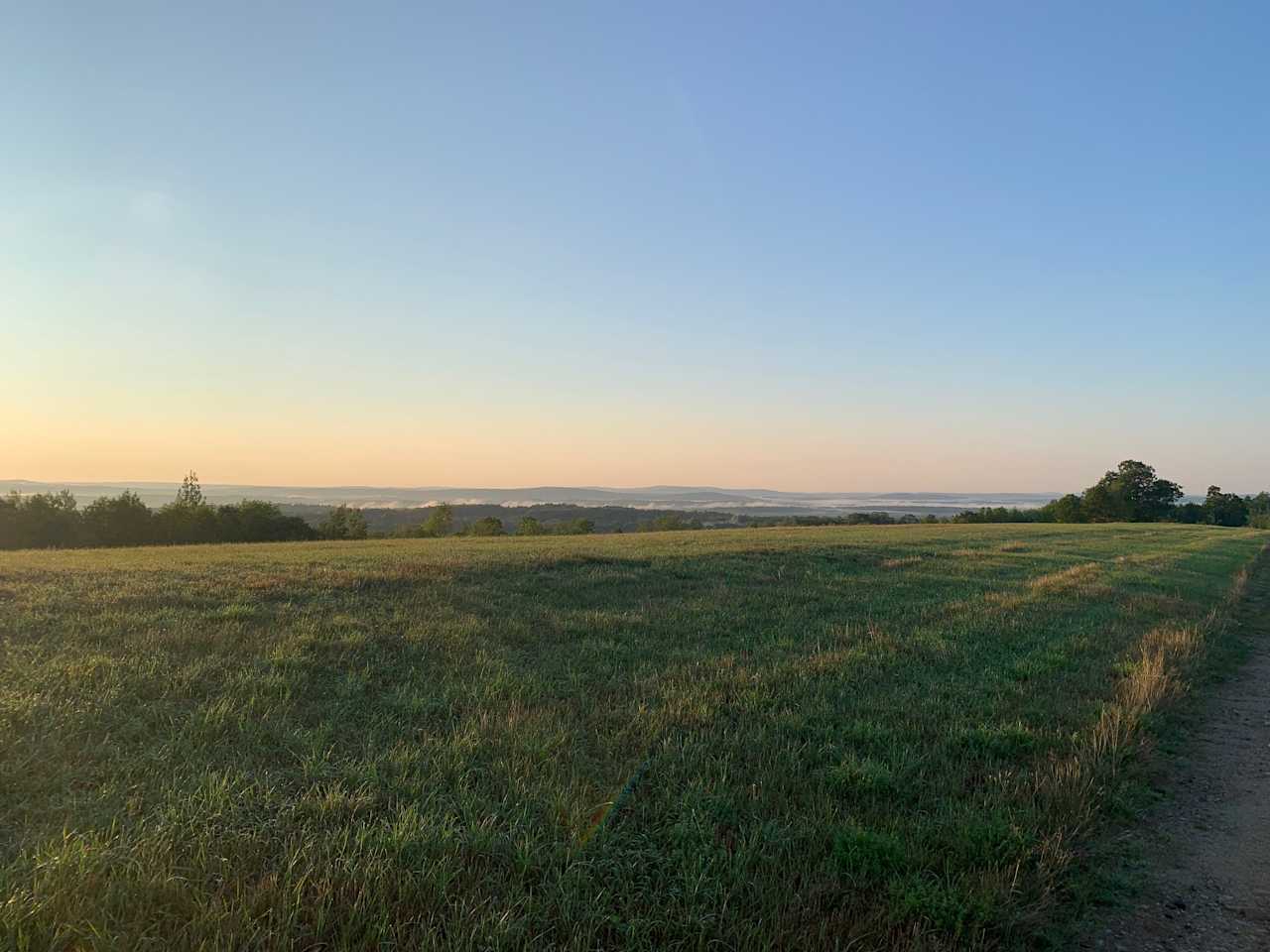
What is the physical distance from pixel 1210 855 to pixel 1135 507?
14192 cm

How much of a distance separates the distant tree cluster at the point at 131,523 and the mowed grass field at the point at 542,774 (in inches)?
2011

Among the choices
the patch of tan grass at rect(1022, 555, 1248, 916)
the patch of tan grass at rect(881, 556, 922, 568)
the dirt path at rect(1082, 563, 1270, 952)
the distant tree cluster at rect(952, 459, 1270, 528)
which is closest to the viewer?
the dirt path at rect(1082, 563, 1270, 952)

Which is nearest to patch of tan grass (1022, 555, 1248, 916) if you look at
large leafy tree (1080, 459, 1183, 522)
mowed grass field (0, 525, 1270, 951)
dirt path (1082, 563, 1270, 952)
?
mowed grass field (0, 525, 1270, 951)

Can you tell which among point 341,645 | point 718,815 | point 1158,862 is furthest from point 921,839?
point 341,645

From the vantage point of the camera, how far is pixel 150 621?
1069 cm

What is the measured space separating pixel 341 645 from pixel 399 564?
10.6m

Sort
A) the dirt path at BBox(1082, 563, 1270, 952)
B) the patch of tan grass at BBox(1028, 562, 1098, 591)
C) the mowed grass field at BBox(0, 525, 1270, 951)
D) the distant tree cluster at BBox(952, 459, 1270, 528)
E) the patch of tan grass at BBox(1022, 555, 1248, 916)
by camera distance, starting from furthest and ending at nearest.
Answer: the distant tree cluster at BBox(952, 459, 1270, 528) < the patch of tan grass at BBox(1028, 562, 1098, 591) < the patch of tan grass at BBox(1022, 555, 1248, 916) < the dirt path at BBox(1082, 563, 1270, 952) < the mowed grass field at BBox(0, 525, 1270, 951)

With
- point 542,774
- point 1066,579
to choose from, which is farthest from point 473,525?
point 542,774

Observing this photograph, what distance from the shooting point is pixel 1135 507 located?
4756 inches

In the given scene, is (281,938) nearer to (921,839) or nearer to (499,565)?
(921,839)

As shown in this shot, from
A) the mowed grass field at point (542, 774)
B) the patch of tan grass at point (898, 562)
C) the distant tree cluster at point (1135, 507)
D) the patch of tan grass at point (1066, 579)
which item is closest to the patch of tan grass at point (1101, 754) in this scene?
the mowed grass field at point (542, 774)

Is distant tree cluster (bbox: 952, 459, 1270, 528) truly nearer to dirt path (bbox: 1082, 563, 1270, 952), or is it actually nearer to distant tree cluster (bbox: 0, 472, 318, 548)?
distant tree cluster (bbox: 0, 472, 318, 548)

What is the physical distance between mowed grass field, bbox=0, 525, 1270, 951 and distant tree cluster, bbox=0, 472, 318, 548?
51087 millimetres

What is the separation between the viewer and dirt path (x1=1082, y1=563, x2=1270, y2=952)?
13.7 ft
